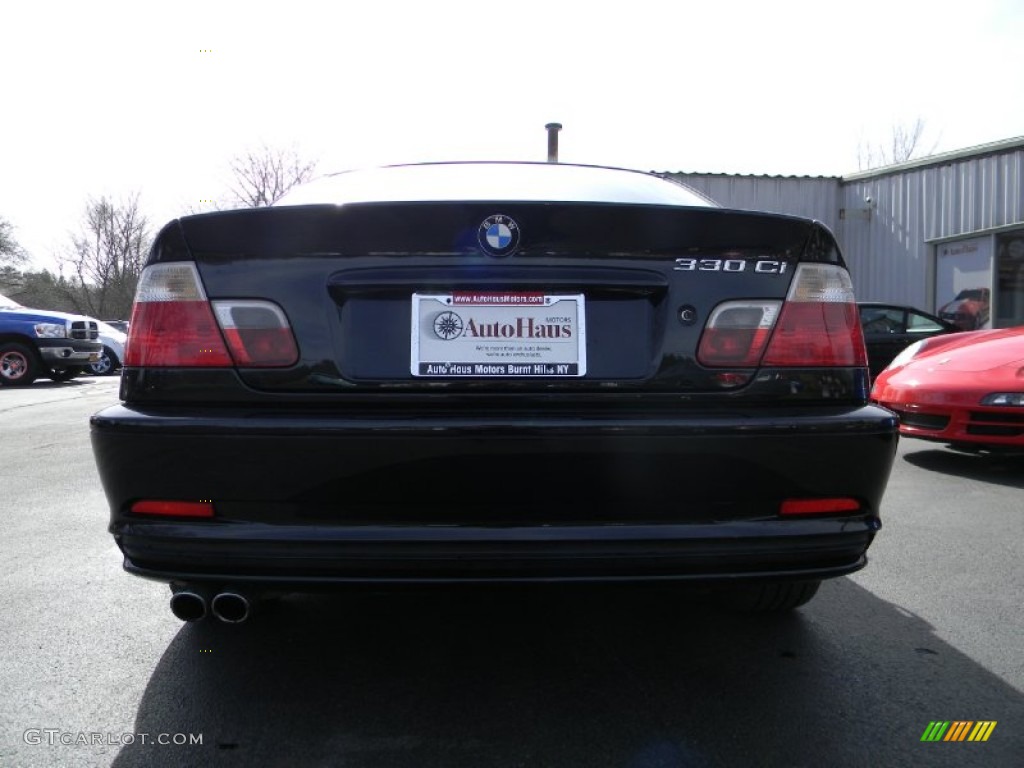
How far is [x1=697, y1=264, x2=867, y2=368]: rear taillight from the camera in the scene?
1.88 m

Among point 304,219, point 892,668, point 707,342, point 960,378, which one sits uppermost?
point 304,219

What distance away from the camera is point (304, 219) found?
1.87 metres

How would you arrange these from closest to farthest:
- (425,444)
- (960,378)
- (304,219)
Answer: (425,444), (304,219), (960,378)

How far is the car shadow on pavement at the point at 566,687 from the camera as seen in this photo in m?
1.86

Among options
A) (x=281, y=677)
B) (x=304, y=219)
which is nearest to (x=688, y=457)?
(x=304, y=219)

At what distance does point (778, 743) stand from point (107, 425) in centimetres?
173

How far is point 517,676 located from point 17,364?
524 inches

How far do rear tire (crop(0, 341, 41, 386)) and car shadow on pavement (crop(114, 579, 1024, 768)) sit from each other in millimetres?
12243

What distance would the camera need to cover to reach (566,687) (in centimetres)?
217

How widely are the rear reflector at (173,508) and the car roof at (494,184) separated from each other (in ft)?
2.83

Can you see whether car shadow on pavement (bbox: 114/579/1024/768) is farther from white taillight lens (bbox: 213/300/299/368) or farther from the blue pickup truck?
the blue pickup truck

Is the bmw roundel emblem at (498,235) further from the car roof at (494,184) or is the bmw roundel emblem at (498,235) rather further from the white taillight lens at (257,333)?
the white taillight lens at (257,333)

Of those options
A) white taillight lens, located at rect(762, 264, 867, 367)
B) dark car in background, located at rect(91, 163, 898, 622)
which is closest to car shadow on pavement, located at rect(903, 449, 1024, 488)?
white taillight lens, located at rect(762, 264, 867, 367)

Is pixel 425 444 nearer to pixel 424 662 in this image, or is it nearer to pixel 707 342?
pixel 707 342
